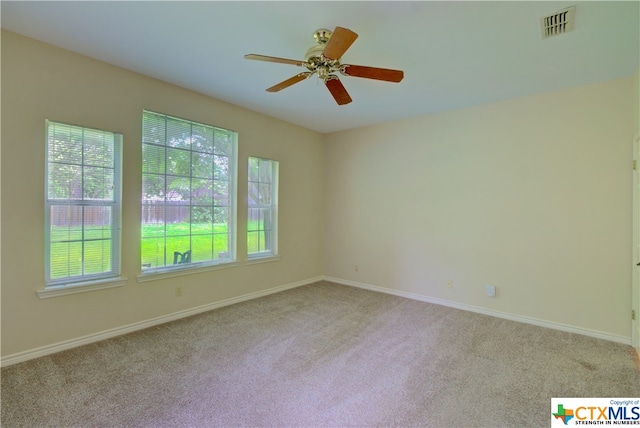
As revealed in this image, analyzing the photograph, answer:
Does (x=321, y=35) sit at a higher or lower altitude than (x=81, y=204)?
higher

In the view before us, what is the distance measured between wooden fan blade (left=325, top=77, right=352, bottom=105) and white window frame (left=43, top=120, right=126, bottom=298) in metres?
2.21

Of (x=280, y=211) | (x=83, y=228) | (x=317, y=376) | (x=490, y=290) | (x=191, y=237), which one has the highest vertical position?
(x=280, y=211)

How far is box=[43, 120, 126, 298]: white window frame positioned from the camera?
2535 mm

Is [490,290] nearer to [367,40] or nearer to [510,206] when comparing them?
[510,206]

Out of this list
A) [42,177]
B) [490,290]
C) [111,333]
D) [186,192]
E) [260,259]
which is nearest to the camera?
[42,177]

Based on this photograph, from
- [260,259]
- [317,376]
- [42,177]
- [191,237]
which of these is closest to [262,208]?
[260,259]

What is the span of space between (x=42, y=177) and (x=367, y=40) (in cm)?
300

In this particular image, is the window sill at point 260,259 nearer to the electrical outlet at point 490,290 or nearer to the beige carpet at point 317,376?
the beige carpet at point 317,376

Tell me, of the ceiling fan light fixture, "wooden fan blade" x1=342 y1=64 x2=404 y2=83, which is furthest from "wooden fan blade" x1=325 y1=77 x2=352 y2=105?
the ceiling fan light fixture

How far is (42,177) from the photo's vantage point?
2.49 m

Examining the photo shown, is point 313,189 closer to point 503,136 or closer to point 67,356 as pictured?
point 503,136

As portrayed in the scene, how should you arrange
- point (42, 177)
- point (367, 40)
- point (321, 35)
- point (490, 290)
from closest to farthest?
point (321, 35) → point (367, 40) → point (42, 177) → point (490, 290)

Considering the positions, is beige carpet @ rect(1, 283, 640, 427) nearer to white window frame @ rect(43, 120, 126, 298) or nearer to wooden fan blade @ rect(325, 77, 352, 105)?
white window frame @ rect(43, 120, 126, 298)

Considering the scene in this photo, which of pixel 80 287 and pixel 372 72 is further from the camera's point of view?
pixel 80 287
